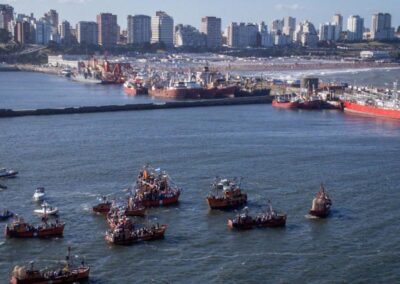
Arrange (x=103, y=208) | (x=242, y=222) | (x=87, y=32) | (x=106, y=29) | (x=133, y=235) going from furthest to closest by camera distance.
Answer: (x=87, y=32) → (x=106, y=29) → (x=103, y=208) → (x=242, y=222) → (x=133, y=235)

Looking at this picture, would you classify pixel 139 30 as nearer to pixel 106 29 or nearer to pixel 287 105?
pixel 106 29

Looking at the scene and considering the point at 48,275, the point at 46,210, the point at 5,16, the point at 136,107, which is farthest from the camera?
the point at 5,16

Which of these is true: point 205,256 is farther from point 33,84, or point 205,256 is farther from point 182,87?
point 33,84

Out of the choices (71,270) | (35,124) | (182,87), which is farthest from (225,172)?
(182,87)

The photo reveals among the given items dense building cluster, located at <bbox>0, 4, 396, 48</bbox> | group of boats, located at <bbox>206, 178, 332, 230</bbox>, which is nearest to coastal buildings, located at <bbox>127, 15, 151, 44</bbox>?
dense building cluster, located at <bbox>0, 4, 396, 48</bbox>

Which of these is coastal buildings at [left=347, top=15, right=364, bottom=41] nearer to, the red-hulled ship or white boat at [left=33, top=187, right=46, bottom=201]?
the red-hulled ship

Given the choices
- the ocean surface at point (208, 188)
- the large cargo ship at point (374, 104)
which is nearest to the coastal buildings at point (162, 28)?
the large cargo ship at point (374, 104)

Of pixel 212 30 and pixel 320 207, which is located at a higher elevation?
pixel 212 30

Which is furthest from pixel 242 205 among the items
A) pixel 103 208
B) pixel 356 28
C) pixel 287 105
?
pixel 356 28
